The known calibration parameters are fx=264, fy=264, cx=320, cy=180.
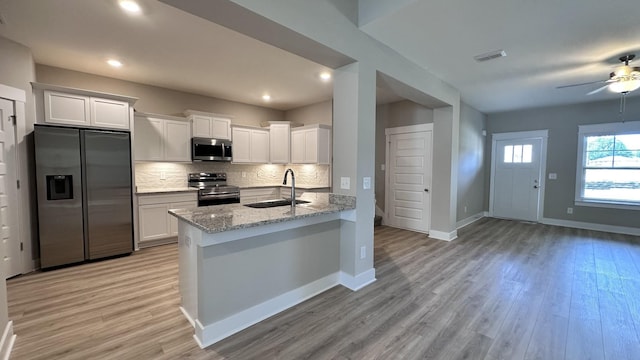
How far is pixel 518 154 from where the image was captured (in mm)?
6570

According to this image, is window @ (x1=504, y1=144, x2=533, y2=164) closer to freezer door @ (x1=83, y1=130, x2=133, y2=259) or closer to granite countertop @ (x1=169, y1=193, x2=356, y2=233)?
granite countertop @ (x1=169, y1=193, x2=356, y2=233)

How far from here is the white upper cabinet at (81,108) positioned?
3.39m

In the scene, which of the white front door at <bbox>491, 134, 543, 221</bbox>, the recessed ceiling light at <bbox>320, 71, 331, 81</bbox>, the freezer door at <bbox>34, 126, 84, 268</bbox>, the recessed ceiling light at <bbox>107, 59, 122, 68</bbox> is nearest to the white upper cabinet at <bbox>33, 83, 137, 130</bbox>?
the freezer door at <bbox>34, 126, 84, 268</bbox>

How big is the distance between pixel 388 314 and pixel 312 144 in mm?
3762

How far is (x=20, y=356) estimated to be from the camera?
185cm

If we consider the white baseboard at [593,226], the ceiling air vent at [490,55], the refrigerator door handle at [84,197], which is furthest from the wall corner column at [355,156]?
the white baseboard at [593,226]

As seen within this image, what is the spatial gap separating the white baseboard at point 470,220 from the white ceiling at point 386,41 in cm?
290

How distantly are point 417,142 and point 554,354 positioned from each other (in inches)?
157

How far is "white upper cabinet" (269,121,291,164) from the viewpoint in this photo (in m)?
5.92

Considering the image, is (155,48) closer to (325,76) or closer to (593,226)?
(325,76)

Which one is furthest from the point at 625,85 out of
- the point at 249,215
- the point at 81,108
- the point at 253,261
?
the point at 81,108

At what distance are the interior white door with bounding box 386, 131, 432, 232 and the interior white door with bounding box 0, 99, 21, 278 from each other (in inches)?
231

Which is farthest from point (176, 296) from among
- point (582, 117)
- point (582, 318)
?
point (582, 117)

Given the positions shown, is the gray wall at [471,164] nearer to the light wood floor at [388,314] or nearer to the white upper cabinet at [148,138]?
the light wood floor at [388,314]
